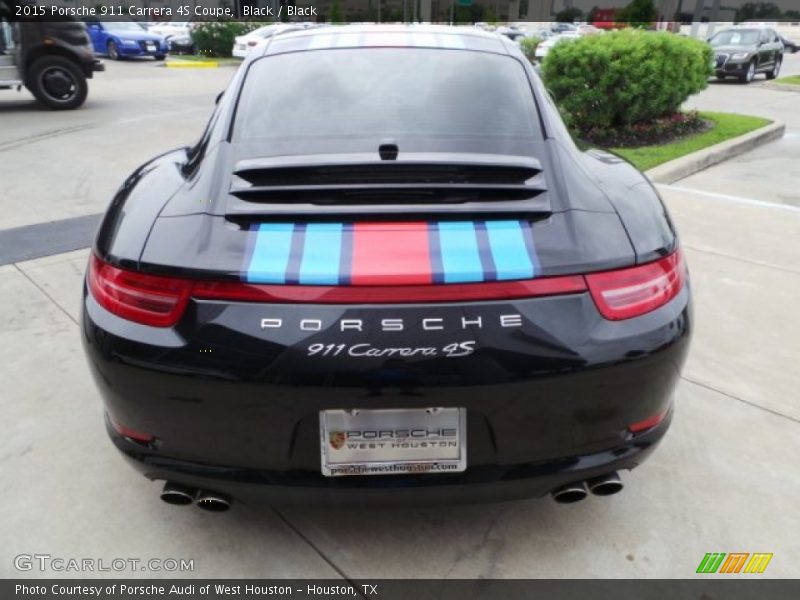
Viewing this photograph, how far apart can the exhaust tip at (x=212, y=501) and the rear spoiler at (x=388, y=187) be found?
78cm

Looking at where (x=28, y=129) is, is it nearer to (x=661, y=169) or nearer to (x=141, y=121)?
(x=141, y=121)

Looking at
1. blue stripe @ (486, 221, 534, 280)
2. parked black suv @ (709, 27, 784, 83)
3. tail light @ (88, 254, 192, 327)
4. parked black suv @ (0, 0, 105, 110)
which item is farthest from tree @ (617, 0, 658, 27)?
tail light @ (88, 254, 192, 327)

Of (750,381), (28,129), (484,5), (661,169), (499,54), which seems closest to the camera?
(499,54)

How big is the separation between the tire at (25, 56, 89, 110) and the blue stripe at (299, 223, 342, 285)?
10.6 meters

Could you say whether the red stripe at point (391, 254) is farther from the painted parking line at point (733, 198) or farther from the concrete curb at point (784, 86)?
the concrete curb at point (784, 86)

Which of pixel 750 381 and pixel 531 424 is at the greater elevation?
pixel 531 424

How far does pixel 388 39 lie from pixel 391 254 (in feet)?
4.90

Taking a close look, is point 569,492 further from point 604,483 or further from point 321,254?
point 321,254

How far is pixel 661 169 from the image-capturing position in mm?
6684

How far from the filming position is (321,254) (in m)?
1.63

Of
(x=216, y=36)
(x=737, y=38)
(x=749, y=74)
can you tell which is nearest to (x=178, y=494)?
(x=749, y=74)

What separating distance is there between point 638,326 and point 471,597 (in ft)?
3.09

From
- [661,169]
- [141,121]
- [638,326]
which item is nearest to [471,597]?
[638,326]

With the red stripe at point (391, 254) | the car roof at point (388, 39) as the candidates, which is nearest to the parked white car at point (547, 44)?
the car roof at point (388, 39)
